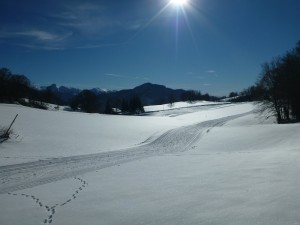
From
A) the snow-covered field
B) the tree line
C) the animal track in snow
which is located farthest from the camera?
the tree line

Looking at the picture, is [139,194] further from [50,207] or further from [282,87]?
[282,87]

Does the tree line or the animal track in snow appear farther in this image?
the tree line

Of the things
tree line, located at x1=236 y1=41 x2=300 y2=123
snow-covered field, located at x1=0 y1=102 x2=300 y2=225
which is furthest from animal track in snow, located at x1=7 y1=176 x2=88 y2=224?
tree line, located at x1=236 y1=41 x2=300 y2=123

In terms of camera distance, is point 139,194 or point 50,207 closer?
point 50,207

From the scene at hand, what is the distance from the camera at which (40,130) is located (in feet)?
85.7

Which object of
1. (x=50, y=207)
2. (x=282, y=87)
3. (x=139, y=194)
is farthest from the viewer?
(x=282, y=87)

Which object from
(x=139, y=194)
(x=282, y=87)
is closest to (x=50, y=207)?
A: (x=139, y=194)

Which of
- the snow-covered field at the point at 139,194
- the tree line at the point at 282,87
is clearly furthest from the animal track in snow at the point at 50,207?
the tree line at the point at 282,87

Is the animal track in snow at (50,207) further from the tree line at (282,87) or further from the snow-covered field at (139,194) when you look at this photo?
the tree line at (282,87)

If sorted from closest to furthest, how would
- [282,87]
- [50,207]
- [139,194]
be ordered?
[50,207] < [139,194] < [282,87]

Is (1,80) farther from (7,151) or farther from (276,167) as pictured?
(276,167)

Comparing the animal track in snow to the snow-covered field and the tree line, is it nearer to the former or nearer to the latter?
the snow-covered field

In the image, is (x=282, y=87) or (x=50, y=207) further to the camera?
(x=282, y=87)

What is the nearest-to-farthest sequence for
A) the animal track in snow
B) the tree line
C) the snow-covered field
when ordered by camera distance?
the snow-covered field < the animal track in snow < the tree line
